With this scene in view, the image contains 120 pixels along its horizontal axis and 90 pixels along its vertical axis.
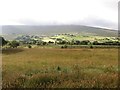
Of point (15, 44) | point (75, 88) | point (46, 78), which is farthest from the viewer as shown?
point (15, 44)

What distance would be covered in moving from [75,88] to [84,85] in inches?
16.1

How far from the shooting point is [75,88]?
8914mm

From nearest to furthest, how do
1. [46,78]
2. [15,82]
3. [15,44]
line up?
[15,82], [46,78], [15,44]

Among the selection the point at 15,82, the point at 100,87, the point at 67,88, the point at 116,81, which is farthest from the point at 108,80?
the point at 15,82

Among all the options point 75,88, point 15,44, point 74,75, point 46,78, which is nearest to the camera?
point 75,88

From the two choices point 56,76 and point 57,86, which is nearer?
point 57,86

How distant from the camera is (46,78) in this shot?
10469mm

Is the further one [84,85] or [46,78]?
[46,78]

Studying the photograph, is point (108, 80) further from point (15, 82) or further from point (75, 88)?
point (15, 82)

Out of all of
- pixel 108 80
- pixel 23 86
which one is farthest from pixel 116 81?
pixel 23 86

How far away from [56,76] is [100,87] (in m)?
2.33

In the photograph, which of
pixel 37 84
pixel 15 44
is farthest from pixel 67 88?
pixel 15 44

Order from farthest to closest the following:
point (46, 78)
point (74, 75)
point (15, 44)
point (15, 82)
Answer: point (15, 44)
point (74, 75)
point (46, 78)
point (15, 82)

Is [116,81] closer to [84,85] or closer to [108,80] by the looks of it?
[108,80]
